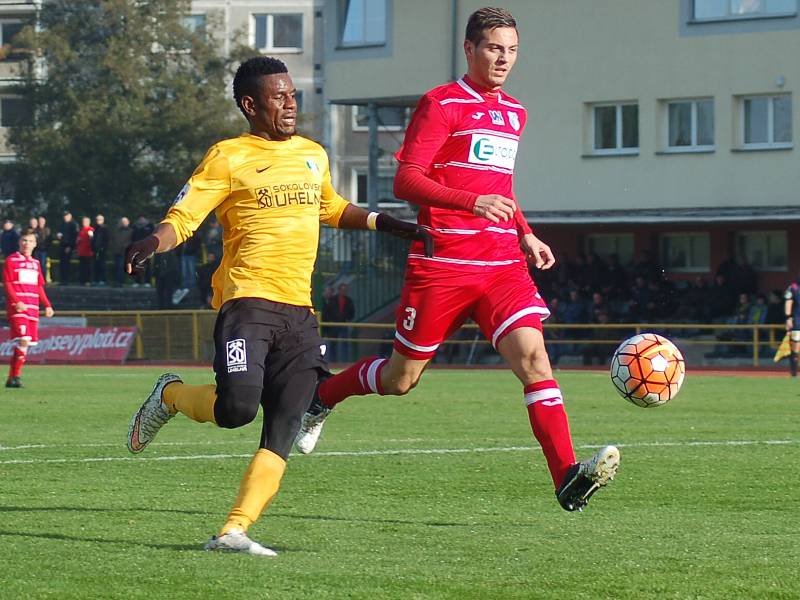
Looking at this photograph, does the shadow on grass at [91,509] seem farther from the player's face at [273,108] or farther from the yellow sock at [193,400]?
the player's face at [273,108]

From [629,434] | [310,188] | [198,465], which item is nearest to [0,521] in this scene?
[310,188]

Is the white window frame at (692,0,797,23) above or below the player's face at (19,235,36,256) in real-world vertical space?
above

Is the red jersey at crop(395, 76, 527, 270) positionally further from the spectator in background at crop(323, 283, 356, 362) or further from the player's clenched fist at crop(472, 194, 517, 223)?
the spectator in background at crop(323, 283, 356, 362)

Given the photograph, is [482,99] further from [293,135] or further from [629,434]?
[629,434]

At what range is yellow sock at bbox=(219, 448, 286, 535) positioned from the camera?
7039mm

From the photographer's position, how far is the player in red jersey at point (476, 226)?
26.3 feet

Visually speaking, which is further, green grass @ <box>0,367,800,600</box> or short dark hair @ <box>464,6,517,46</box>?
short dark hair @ <box>464,6,517,46</box>

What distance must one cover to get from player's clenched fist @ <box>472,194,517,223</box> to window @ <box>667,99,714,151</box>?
30.4 metres

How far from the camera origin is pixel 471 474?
1040 cm

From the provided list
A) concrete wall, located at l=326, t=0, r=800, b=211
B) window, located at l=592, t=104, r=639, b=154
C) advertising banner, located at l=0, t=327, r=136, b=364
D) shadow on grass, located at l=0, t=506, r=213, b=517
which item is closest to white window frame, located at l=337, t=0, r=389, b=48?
concrete wall, located at l=326, t=0, r=800, b=211

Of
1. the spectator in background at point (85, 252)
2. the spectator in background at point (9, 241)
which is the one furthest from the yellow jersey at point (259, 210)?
the spectator in background at point (9, 241)

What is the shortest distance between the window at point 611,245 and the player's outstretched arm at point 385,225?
104 ft

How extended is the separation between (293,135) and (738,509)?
10.1 ft

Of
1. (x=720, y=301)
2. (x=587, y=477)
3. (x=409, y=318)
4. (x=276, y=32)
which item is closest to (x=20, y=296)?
(x=409, y=318)
